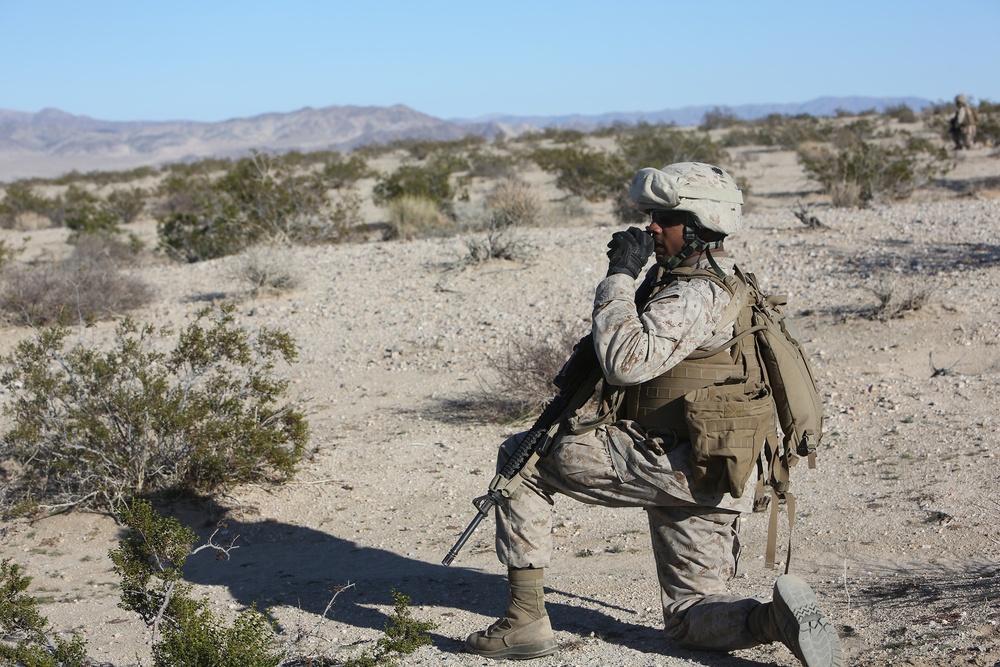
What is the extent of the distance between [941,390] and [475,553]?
119 inches

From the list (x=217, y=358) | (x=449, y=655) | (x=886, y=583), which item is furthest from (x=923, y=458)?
(x=217, y=358)

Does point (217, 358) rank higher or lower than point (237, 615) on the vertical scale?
higher

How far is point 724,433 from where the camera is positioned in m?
2.62

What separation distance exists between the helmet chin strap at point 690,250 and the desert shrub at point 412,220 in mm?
10161

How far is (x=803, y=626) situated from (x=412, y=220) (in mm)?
11322

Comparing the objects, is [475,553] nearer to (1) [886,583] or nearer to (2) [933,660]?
(1) [886,583]

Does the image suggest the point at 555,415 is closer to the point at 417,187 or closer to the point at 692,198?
the point at 692,198

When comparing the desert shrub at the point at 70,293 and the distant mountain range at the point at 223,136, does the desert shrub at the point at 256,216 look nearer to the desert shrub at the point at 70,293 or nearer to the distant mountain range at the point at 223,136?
the desert shrub at the point at 70,293

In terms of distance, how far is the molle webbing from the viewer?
2.72m

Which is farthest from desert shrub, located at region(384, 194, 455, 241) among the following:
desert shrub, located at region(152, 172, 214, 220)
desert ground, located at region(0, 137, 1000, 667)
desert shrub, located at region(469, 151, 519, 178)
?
desert shrub, located at region(469, 151, 519, 178)

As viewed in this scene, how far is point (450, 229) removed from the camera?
1283cm

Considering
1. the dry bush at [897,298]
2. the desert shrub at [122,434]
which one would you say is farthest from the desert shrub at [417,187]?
the desert shrub at [122,434]

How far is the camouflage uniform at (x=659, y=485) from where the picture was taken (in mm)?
2621

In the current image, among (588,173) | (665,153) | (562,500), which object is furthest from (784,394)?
(665,153)
